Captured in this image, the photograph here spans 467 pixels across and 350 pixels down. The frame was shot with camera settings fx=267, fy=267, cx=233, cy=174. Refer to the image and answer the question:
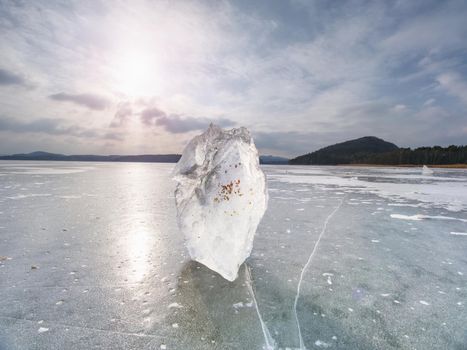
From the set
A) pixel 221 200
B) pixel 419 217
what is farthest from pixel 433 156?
pixel 221 200

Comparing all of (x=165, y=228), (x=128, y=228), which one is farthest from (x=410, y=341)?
(x=128, y=228)

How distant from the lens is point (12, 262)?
14.3 ft

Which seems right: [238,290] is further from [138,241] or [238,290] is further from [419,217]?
[419,217]

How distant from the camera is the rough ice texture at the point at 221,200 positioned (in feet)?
13.1

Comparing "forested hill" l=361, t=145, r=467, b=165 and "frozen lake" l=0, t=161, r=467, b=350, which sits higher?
"forested hill" l=361, t=145, r=467, b=165

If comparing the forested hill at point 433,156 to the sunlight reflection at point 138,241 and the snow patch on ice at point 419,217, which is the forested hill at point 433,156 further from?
the sunlight reflection at point 138,241

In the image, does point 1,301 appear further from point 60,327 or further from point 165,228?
point 165,228

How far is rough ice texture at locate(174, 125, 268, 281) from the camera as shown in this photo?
401 centimetres

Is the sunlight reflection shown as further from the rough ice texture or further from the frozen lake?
the rough ice texture

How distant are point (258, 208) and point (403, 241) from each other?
3.67m

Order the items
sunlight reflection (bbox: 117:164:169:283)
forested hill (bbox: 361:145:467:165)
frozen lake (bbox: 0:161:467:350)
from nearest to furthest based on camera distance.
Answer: frozen lake (bbox: 0:161:467:350)
sunlight reflection (bbox: 117:164:169:283)
forested hill (bbox: 361:145:467:165)

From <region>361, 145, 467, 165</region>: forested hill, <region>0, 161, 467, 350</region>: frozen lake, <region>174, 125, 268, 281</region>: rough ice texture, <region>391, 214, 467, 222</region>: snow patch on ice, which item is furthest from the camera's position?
<region>361, 145, 467, 165</region>: forested hill

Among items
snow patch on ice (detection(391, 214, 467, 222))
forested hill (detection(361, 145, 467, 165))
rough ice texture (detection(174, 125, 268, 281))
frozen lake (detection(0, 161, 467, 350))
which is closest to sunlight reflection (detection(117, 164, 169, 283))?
frozen lake (detection(0, 161, 467, 350))

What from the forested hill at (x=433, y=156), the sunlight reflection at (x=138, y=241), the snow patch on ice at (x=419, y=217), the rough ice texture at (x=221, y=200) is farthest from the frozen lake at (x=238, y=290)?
the forested hill at (x=433, y=156)
